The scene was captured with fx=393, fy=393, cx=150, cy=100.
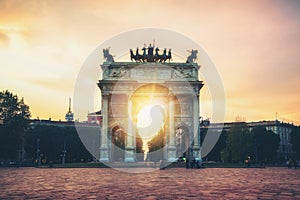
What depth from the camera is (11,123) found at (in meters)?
63.4

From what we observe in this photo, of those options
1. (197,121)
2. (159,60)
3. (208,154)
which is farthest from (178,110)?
(208,154)

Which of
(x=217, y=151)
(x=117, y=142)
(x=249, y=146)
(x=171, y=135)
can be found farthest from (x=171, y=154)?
(x=217, y=151)

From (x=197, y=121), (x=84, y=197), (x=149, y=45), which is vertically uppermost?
(x=149, y=45)

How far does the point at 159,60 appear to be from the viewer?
6372cm

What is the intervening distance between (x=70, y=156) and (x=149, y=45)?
32.1 metres

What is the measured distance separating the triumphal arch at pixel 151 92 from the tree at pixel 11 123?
14660mm

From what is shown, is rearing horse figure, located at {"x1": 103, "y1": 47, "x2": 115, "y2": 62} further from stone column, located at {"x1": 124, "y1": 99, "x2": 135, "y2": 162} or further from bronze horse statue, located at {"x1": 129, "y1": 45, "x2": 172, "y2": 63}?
stone column, located at {"x1": 124, "y1": 99, "x2": 135, "y2": 162}

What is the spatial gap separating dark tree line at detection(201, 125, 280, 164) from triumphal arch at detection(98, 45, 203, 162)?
20664 mm

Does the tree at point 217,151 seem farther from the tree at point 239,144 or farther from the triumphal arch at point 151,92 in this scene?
the triumphal arch at point 151,92

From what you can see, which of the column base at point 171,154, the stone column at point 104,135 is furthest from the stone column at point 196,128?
the stone column at point 104,135

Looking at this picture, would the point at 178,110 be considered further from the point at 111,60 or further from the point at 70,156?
the point at 70,156

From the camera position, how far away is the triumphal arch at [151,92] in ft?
199

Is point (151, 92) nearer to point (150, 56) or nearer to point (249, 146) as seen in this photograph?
point (150, 56)

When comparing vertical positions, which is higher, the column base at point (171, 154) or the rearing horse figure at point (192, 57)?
the rearing horse figure at point (192, 57)
